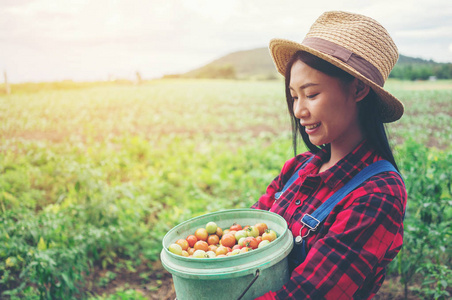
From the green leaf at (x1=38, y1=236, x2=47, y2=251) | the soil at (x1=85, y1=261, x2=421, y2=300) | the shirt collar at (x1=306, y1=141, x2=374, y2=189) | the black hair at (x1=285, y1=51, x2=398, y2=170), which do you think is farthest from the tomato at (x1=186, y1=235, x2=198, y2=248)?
the soil at (x1=85, y1=261, x2=421, y2=300)

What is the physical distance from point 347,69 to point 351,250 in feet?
2.13

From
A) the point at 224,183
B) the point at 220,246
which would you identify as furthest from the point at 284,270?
the point at 224,183

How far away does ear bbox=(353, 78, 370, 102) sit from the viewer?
4.57 feet

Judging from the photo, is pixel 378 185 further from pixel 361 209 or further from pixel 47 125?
pixel 47 125

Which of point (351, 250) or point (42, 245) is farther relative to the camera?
point (42, 245)

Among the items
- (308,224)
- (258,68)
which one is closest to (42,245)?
(308,224)

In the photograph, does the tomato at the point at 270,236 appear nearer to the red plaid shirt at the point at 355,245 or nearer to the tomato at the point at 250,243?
the tomato at the point at 250,243

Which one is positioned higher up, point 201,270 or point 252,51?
point 252,51

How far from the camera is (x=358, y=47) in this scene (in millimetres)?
1342

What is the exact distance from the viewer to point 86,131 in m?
5.32

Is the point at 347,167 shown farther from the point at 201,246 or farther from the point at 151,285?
the point at 151,285

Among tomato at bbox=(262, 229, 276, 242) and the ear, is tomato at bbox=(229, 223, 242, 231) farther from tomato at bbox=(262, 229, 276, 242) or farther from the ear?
the ear

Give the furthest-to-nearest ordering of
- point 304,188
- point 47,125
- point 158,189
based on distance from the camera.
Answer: point 47,125
point 158,189
point 304,188

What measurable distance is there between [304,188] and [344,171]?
206 mm
